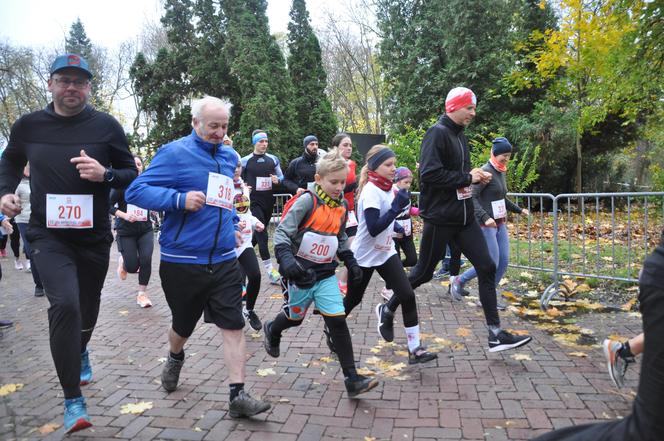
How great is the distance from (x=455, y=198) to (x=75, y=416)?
3325mm

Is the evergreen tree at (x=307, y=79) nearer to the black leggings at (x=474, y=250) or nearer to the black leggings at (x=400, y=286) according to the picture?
the black leggings at (x=474, y=250)

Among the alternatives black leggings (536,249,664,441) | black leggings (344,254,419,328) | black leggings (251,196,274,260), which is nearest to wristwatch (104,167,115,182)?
black leggings (344,254,419,328)

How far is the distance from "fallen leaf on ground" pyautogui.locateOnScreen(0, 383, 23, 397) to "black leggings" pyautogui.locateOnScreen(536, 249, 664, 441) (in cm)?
423

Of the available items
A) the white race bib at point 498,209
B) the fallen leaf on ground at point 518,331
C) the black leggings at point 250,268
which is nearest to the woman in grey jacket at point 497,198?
the white race bib at point 498,209

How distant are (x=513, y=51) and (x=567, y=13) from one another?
Answer: 153 inches

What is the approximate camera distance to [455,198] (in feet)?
15.5

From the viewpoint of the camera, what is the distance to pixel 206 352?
5.21 meters

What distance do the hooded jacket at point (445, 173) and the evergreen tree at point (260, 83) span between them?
15.9 meters

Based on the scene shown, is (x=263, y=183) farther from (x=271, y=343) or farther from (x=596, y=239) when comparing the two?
(x=596, y=239)

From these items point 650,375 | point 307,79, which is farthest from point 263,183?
point 307,79

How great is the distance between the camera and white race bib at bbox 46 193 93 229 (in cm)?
357

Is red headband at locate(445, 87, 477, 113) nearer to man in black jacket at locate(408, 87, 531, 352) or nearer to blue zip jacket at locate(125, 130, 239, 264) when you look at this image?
man in black jacket at locate(408, 87, 531, 352)

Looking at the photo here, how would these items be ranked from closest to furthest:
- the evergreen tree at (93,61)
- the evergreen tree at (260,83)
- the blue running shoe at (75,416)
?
the blue running shoe at (75,416)
the evergreen tree at (260,83)
the evergreen tree at (93,61)

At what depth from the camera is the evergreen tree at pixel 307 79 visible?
23.6 m
